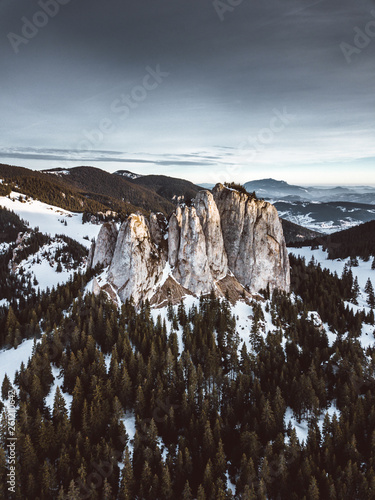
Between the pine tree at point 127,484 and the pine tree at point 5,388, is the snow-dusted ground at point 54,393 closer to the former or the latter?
the pine tree at point 5,388

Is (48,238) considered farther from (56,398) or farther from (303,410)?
(303,410)

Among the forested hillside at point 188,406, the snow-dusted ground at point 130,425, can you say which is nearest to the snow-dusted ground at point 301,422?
the forested hillside at point 188,406

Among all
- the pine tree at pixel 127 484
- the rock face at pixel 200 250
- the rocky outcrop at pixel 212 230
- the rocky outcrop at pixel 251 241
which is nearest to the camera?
the pine tree at pixel 127 484

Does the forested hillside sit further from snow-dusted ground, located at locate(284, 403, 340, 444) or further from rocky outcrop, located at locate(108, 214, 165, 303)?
rocky outcrop, located at locate(108, 214, 165, 303)

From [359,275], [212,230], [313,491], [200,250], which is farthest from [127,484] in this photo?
[359,275]

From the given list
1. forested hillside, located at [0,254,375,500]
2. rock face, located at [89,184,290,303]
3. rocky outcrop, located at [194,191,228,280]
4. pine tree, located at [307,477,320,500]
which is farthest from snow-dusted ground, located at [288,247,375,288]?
pine tree, located at [307,477,320,500]

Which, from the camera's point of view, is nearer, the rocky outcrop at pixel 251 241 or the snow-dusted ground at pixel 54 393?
the snow-dusted ground at pixel 54 393

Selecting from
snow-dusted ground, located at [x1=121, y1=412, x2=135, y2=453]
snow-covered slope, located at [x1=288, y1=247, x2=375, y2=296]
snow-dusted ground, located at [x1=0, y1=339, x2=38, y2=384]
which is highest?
snow-covered slope, located at [x1=288, y1=247, x2=375, y2=296]

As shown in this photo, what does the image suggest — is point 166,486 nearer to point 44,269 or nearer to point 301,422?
point 301,422

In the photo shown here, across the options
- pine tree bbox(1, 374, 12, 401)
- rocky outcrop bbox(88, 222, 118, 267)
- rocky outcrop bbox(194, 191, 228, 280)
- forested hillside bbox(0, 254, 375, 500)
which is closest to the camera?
forested hillside bbox(0, 254, 375, 500)

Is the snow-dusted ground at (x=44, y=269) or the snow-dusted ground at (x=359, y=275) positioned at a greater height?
the snow-dusted ground at (x=359, y=275)
